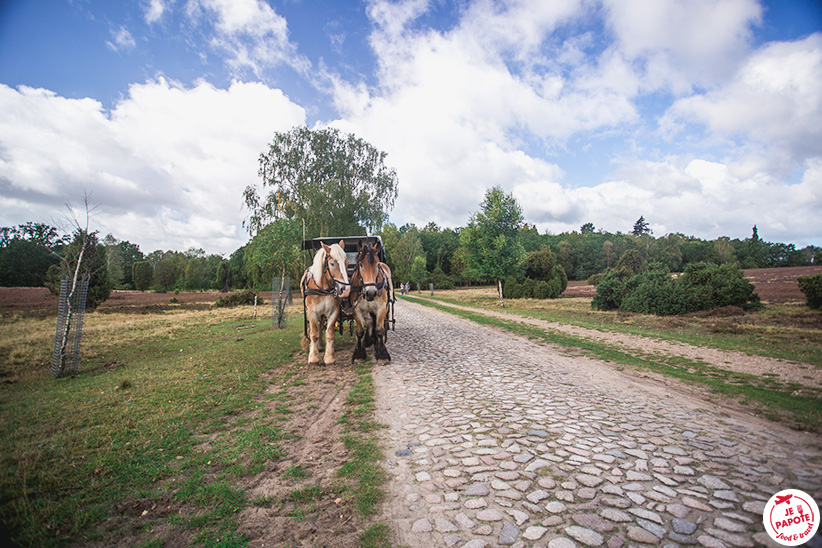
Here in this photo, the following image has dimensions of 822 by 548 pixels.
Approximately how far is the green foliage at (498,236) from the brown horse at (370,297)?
59.6ft

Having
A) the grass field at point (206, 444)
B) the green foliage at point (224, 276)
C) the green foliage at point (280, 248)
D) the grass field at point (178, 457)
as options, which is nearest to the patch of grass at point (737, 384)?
the grass field at point (206, 444)

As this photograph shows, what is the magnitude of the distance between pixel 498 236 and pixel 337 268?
65.7ft

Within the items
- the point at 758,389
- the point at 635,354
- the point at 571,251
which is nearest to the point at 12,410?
the point at 758,389

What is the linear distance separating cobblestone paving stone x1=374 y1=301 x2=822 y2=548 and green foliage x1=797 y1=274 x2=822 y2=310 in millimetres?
15970

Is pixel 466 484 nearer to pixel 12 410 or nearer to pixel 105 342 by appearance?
pixel 12 410

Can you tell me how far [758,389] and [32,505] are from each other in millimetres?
9516

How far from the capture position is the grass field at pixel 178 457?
258cm

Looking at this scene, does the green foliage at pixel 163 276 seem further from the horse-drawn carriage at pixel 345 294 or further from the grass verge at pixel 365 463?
the grass verge at pixel 365 463

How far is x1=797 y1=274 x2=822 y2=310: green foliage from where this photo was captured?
14.4 metres

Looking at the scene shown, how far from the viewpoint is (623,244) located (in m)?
63.6

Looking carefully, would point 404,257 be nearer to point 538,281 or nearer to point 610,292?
point 538,281

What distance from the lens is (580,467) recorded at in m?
3.20

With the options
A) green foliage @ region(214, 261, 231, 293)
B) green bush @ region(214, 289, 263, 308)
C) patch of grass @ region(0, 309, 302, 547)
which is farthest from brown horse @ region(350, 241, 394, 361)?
green foliage @ region(214, 261, 231, 293)

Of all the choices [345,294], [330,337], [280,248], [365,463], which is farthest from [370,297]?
[280,248]
